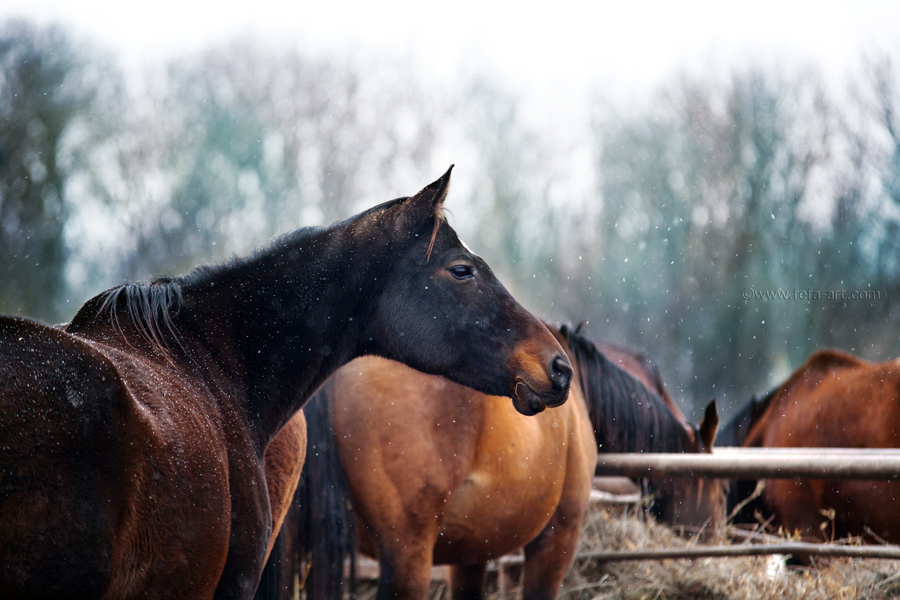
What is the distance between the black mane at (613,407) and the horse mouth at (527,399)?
6.20 ft

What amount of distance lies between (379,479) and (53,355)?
68.0 inches

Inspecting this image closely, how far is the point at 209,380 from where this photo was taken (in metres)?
1.76

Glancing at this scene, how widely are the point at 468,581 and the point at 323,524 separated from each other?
45.7 inches

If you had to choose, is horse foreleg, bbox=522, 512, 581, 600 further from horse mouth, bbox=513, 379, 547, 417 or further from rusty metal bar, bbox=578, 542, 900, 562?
horse mouth, bbox=513, 379, 547, 417

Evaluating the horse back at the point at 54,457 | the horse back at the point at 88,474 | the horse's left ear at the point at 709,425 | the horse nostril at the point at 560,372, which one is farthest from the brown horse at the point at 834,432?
the horse back at the point at 54,457

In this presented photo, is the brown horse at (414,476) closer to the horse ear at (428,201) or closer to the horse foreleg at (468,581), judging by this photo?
the horse foreleg at (468,581)

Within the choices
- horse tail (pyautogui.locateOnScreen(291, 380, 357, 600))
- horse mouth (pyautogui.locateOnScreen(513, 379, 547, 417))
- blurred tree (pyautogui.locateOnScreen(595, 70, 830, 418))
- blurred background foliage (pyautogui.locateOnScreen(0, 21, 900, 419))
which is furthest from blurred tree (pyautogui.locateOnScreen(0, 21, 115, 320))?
blurred tree (pyautogui.locateOnScreen(595, 70, 830, 418))

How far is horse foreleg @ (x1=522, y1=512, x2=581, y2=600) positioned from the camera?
3344mm

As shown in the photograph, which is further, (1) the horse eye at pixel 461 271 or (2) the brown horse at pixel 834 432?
(2) the brown horse at pixel 834 432

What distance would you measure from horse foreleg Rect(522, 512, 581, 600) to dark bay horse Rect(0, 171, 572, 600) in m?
1.57

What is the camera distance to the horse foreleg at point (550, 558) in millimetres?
3344

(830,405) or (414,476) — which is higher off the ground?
(414,476)

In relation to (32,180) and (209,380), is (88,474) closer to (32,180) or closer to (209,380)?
(209,380)

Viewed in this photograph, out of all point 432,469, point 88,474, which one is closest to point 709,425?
point 432,469
